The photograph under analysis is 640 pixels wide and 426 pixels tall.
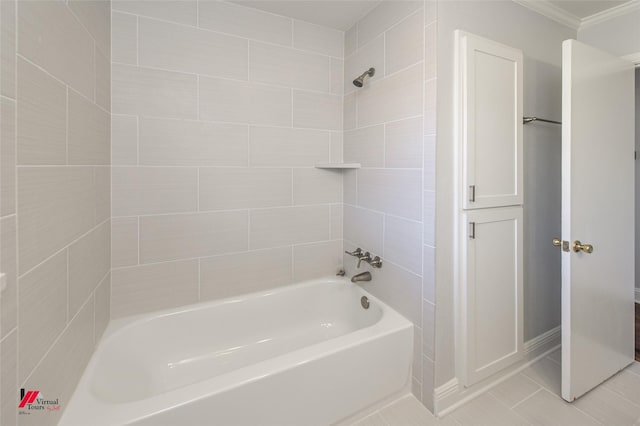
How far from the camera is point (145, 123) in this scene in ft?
5.11

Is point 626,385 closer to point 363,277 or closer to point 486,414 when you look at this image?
point 486,414

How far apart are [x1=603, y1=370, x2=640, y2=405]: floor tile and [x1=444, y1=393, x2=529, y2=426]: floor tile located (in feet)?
2.23

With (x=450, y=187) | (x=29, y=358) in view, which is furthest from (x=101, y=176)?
(x=450, y=187)

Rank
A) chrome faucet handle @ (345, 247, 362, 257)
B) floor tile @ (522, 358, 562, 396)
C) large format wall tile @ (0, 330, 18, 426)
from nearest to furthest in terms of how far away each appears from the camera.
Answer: large format wall tile @ (0, 330, 18, 426), floor tile @ (522, 358, 562, 396), chrome faucet handle @ (345, 247, 362, 257)

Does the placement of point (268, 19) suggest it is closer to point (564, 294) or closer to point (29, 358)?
point (29, 358)

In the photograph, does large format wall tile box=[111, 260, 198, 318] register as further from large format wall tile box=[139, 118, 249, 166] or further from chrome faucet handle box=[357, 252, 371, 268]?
chrome faucet handle box=[357, 252, 371, 268]

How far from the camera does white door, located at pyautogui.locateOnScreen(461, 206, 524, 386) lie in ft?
4.84

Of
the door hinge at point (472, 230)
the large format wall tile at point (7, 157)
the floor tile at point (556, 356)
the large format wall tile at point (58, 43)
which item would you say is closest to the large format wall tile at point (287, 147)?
the large format wall tile at point (58, 43)

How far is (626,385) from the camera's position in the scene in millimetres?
1635

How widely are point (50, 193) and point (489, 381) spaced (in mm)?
2269

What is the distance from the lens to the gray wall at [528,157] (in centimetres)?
142

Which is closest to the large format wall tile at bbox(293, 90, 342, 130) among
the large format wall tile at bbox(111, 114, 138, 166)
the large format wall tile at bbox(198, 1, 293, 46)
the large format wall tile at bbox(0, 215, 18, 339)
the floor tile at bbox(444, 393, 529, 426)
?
the large format wall tile at bbox(198, 1, 293, 46)

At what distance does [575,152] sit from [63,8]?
2329 mm

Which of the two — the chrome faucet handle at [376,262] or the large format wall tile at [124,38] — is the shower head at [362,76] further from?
the large format wall tile at [124,38]
